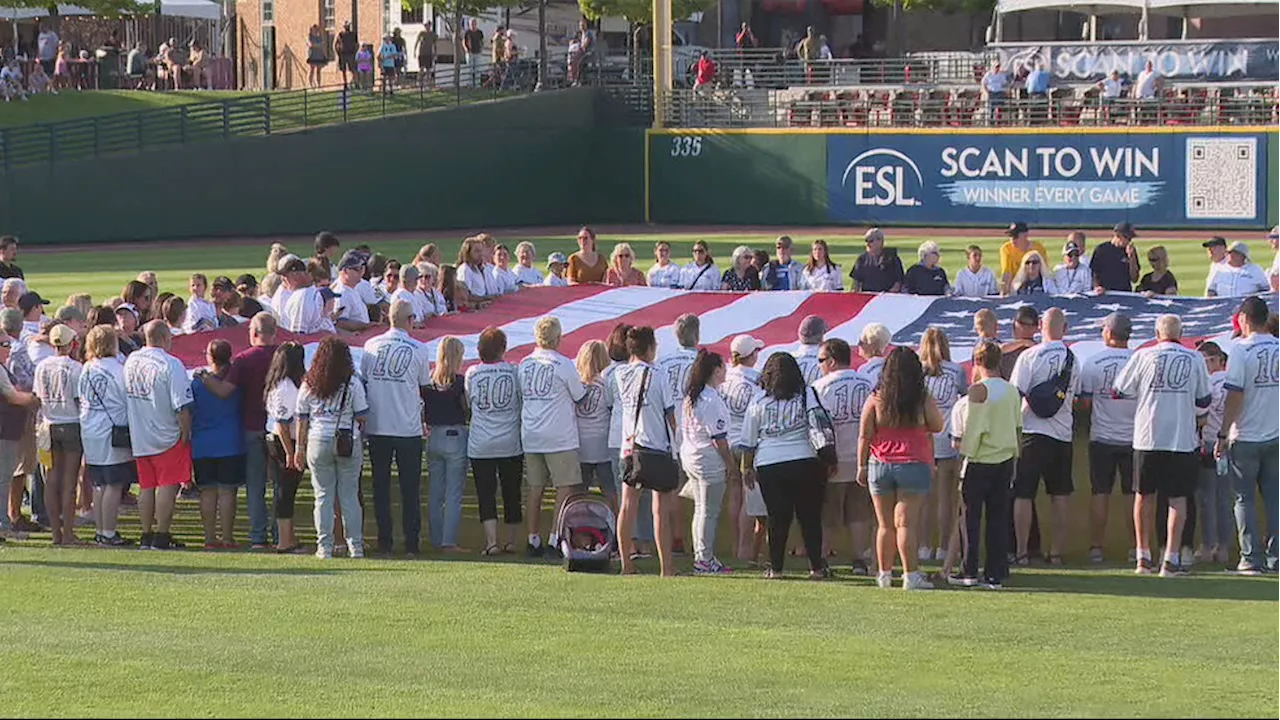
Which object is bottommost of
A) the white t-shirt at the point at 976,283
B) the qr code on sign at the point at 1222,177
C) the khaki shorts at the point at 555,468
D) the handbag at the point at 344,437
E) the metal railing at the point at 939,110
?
the khaki shorts at the point at 555,468

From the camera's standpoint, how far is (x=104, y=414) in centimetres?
1211

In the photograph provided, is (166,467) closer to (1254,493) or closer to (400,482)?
(400,482)

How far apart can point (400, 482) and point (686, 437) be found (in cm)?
206

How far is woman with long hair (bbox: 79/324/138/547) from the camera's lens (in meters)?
12.1

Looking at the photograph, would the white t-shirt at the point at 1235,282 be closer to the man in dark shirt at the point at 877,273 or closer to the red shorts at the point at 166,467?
the man in dark shirt at the point at 877,273

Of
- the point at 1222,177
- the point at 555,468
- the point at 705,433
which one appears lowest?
the point at 555,468

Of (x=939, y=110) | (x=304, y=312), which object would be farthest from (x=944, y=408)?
(x=939, y=110)

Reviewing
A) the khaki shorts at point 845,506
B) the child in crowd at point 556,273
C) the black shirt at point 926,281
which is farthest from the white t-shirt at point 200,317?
the black shirt at point 926,281

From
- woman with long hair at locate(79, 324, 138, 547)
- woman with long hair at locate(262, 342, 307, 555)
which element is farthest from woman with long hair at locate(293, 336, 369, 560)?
woman with long hair at locate(79, 324, 138, 547)

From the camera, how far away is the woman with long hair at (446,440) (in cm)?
1223

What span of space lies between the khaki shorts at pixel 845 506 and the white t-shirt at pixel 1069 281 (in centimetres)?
557

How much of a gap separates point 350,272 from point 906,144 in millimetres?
23083

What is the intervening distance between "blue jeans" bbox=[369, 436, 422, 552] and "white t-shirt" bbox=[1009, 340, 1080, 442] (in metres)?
3.71

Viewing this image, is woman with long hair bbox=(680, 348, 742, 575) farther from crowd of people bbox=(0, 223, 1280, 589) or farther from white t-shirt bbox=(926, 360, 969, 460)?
white t-shirt bbox=(926, 360, 969, 460)
